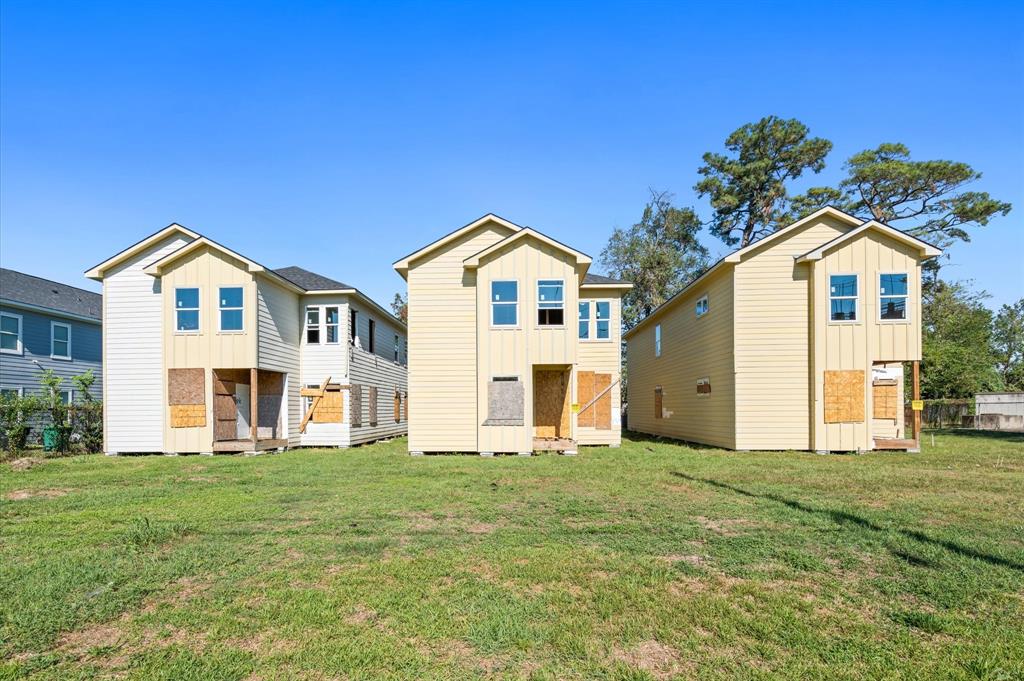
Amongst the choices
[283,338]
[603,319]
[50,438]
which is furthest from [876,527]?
[50,438]

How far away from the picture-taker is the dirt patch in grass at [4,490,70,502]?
374 inches

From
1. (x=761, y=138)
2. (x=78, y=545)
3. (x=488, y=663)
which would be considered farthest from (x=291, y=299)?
(x=761, y=138)

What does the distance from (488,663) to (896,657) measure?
267cm

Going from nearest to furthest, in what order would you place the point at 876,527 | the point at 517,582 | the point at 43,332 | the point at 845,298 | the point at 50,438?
the point at 517,582
the point at 876,527
the point at 845,298
the point at 50,438
the point at 43,332

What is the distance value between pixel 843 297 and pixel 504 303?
33.6 feet

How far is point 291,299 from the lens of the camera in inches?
797

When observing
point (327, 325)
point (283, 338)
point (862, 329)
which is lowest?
point (283, 338)

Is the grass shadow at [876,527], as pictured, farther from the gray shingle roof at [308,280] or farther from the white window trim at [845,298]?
the gray shingle roof at [308,280]

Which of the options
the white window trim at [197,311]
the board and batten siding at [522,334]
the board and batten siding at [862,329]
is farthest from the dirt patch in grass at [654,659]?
the white window trim at [197,311]

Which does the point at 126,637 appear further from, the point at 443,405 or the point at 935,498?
the point at 443,405

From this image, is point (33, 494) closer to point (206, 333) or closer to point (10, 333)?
point (206, 333)

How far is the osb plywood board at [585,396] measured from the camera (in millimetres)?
19531

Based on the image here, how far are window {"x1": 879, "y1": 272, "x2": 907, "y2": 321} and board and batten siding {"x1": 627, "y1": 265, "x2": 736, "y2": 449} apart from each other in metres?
4.26

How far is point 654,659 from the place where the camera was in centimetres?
360
